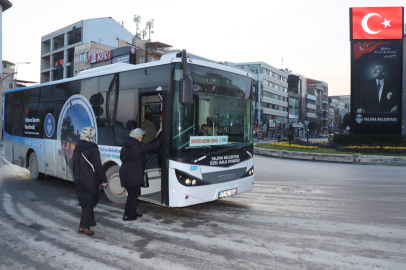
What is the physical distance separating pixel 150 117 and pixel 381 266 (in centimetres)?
468

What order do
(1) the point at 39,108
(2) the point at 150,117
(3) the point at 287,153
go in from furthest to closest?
(3) the point at 287,153 → (1) the point at 39,108 → (2) the point at 150,117

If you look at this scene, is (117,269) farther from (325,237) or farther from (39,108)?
(39,108)

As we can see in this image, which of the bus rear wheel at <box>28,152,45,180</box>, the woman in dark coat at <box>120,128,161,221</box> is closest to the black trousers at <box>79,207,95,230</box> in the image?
the woman in dark coat at <box>120,128,161,221</box>

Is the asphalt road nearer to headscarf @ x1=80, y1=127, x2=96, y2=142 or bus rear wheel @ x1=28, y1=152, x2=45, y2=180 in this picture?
bus rear wheel @ x1=28, y1=152, x2=45, y2=180

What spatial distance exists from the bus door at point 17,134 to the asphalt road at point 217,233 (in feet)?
8.49

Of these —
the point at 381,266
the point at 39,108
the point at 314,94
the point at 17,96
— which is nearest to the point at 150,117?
the point at 381,266

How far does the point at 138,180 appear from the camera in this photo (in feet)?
19.7

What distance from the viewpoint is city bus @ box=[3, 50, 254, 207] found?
6.19 m

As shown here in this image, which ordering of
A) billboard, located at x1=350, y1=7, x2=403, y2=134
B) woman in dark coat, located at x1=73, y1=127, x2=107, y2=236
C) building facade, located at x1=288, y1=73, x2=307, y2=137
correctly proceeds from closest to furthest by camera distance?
woman in dark coat, located at x1=73, y1=127, x2=107, y2=236 → billboard, located at x1=350, y1=7, x2=403, y2=134 → building facade, located at x1=288, y1=73, x2=307, y2=137

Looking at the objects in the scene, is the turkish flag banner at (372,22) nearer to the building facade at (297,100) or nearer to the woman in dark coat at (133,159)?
the woman in dark coat at (133,159)

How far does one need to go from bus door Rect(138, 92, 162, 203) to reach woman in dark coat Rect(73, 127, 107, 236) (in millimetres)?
1290

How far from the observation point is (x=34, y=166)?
423 inches

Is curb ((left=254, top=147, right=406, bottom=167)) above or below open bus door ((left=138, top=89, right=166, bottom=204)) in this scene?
below

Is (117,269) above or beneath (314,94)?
beneath
